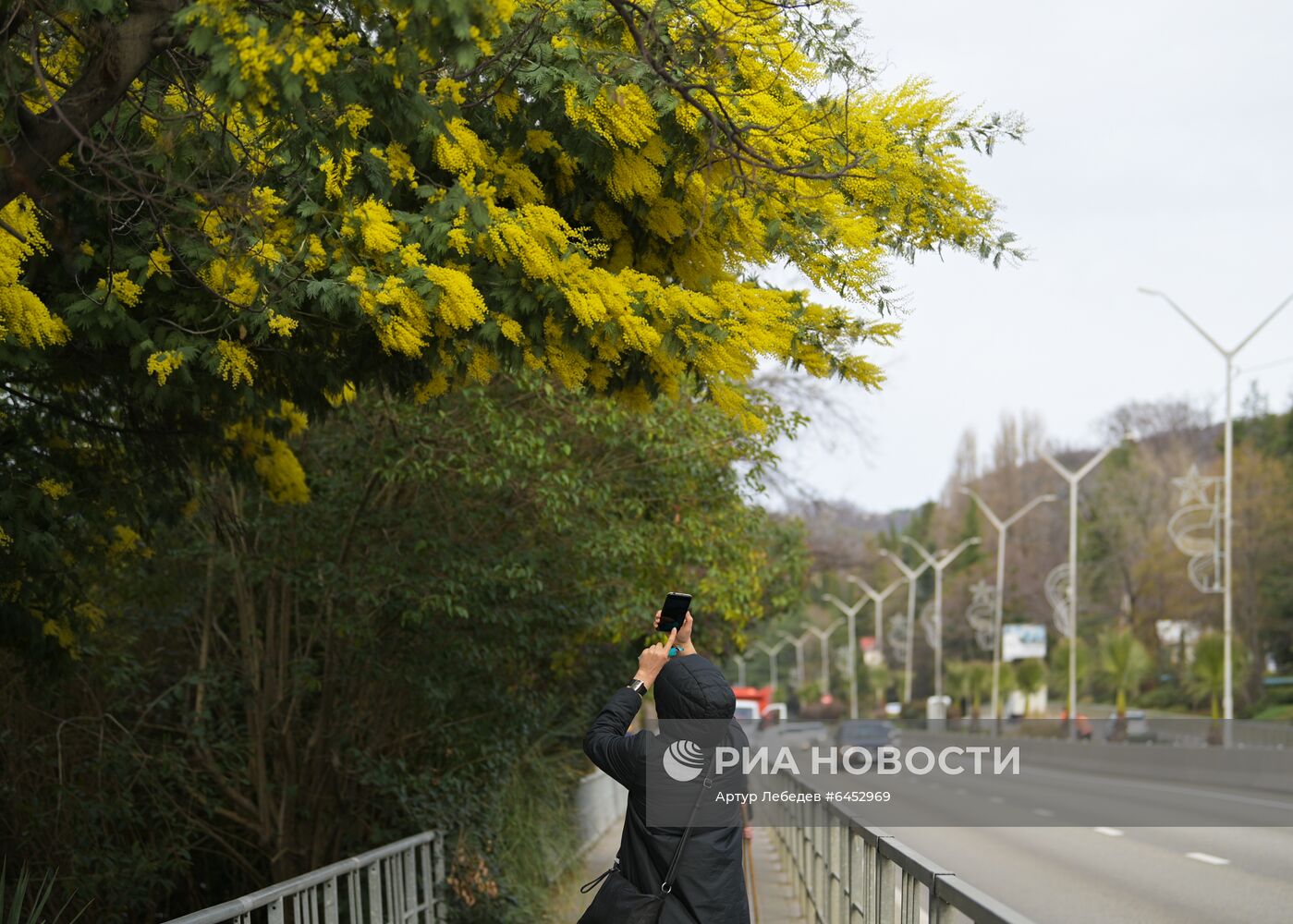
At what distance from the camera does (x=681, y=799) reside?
6.07 metres

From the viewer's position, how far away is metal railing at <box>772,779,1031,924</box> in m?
5.05

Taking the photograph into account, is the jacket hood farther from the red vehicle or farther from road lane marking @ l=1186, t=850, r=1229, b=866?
the red vehicle

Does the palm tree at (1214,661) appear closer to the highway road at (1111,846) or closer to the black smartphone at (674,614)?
the highway road at (1111,846)

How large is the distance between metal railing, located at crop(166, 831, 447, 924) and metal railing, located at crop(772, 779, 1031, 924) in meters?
2.40

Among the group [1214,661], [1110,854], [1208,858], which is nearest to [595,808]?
[1110,854]

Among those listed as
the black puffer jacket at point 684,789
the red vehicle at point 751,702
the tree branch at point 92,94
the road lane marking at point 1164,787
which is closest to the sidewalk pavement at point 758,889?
the black puffer jacket at point 684,789

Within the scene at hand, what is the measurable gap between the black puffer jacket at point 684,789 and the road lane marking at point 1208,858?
13.6 meters

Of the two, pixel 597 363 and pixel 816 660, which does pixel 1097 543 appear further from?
pixel 597 363

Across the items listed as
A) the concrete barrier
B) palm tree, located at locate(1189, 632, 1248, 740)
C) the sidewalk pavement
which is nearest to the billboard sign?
palm tree, located at locate(1189, 632, 1248, 740)

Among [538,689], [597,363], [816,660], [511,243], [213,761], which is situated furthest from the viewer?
[816,660]

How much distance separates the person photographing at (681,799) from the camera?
19.6ft

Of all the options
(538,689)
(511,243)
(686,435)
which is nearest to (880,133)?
(511,243)

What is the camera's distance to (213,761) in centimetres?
1295

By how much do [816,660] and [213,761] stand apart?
172 metres
